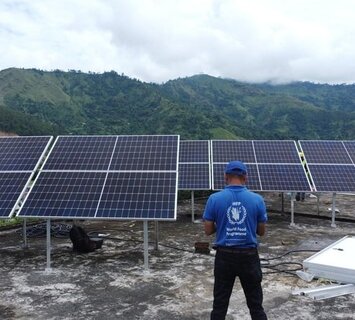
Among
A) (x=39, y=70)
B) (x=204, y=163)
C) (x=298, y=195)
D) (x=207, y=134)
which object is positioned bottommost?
(x=298, y=195)

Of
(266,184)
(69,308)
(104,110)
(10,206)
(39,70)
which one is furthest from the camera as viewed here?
(39,70)

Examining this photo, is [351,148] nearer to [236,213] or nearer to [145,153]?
[145,153]

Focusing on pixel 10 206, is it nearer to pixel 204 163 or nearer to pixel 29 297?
pixel 29 297

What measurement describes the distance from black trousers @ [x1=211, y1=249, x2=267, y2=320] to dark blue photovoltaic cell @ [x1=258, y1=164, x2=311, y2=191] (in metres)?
9.06

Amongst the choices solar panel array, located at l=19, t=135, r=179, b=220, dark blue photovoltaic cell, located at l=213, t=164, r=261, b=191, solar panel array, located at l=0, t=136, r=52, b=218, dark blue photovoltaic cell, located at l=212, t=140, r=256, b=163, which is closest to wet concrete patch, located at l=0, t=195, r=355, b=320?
solar panel array, located at l=19, t=135, r=179, b=220

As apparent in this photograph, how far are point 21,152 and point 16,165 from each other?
0.74m

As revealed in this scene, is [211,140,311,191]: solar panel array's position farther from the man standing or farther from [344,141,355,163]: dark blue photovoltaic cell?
the man standing

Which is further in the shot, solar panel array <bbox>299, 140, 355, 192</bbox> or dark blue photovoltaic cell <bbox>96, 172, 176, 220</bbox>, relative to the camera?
solar panel array <bbox>299, 140, 355, 192</bbox>

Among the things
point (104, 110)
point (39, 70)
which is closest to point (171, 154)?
point (104, 110)

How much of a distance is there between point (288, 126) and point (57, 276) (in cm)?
14147

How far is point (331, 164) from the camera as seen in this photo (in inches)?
611

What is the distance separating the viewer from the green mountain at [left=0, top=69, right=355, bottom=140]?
9206 centimetres

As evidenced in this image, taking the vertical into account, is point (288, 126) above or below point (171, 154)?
above

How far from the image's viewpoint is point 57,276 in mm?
9250
